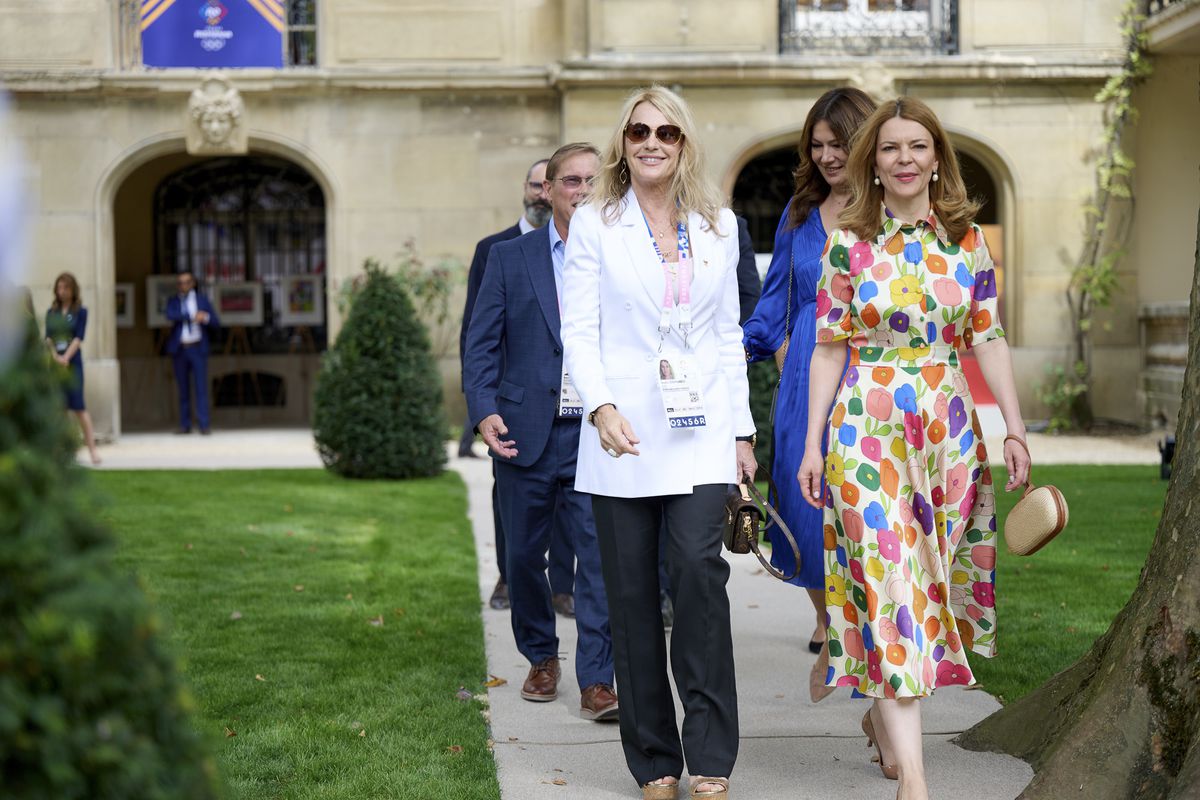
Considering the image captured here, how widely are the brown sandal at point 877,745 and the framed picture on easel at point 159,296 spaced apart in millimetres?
18707

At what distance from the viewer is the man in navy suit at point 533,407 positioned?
571cm

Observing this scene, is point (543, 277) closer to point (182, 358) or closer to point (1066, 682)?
point (1066, 682)

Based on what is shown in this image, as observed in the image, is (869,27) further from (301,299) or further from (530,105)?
(301,299)

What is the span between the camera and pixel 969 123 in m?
18.6

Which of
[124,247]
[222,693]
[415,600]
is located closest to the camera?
[222,693]

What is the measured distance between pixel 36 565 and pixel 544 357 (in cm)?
424

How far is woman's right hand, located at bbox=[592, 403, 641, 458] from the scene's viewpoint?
406 cm

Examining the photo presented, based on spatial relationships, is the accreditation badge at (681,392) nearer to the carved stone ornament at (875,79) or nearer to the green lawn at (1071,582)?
the green lawn at (1071,582)

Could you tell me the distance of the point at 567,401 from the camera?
573cm

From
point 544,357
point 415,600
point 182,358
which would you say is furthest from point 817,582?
point 182,358

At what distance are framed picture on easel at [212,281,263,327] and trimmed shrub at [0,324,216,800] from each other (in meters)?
21.6

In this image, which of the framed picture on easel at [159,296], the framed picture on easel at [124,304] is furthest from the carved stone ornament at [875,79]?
the framed picture on easel at [124,304]

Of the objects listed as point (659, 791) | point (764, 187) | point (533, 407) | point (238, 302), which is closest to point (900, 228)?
point (659, 791)

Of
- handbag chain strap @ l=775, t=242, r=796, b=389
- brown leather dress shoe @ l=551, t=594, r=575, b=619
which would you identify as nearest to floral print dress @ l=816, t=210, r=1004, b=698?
handbag chain strap @ l=775, t=242, r=796, b=389
